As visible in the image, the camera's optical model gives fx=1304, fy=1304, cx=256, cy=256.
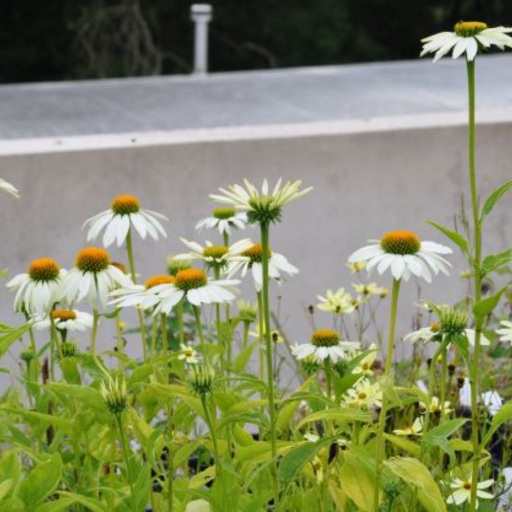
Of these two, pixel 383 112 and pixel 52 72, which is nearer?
pixel 383 112

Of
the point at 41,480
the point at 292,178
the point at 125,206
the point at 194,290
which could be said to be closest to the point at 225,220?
the point at 125,206

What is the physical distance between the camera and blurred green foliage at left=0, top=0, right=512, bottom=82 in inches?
500

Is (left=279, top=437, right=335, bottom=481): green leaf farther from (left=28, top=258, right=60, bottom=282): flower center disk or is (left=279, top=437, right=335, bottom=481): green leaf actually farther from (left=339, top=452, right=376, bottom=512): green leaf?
(left=28, top=258, right=60, bottom=282): flower center disk

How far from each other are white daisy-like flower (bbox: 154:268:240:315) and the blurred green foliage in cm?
1031

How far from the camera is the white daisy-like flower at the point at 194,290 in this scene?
1659 millimetres

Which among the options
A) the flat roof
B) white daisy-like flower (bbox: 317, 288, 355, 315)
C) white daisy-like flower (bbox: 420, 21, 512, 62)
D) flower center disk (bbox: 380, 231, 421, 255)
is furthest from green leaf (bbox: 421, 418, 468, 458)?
the flat roof

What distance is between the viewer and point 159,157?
4.15m

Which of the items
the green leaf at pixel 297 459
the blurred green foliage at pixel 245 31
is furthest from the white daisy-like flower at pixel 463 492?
the blurred green foliage at pixel 245 31

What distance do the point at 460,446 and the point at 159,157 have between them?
2.52 meters

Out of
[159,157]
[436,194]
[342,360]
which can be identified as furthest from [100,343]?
[342,360]

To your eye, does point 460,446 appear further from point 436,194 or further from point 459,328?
point 436,194

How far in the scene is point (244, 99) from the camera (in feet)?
18.1

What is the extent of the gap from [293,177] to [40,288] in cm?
248

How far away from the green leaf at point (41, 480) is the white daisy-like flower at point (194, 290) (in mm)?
235
